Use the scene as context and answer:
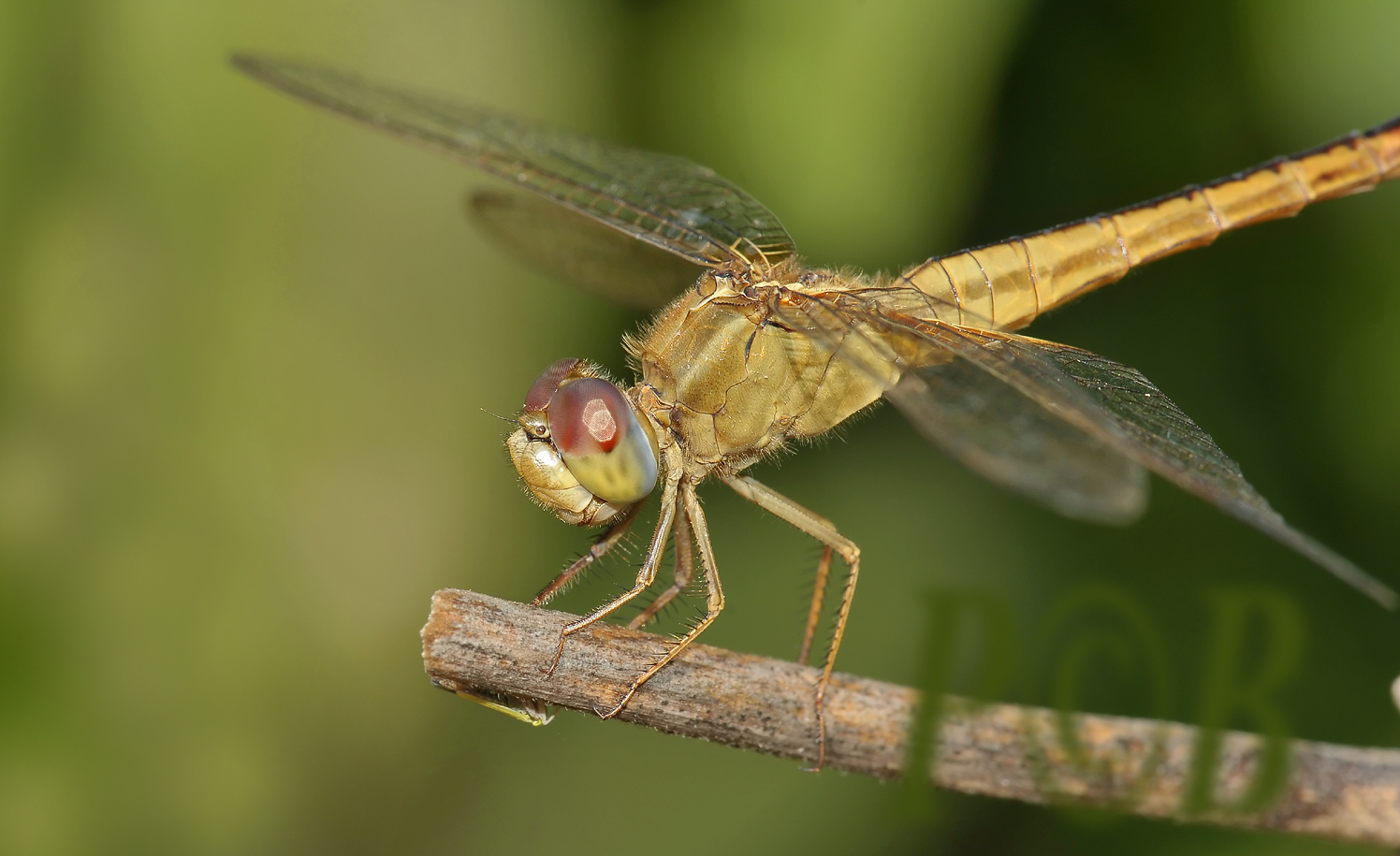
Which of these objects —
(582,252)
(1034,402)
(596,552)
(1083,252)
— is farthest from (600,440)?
(1083,252)

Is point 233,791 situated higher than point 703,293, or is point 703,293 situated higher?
point 703,293

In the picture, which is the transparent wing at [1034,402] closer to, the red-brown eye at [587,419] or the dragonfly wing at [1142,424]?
the dragonfly wing at [1142,424]

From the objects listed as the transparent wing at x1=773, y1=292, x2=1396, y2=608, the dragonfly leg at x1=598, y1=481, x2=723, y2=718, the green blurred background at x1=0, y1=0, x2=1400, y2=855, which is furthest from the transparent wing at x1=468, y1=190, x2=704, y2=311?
the dragonfly leg at x1=598, y1=481, x2=723, y2=718

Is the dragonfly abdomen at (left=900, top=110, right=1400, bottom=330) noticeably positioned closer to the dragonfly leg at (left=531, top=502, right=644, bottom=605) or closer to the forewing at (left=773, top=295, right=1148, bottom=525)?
the forewing at (left=773, top=295, right=1148, bottom=525)

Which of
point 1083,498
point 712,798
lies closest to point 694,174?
point 1083,498

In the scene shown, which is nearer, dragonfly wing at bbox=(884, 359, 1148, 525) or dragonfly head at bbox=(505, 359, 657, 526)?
dragonfly wing at bbox=(884, 359, 1148, 525)

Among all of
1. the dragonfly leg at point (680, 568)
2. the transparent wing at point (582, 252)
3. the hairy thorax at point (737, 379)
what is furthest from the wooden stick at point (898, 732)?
the transparent wing at point (582, 252)

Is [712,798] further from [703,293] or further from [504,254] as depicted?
[504,254]

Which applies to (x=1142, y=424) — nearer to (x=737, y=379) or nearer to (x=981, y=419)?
(x=981, y=419)
